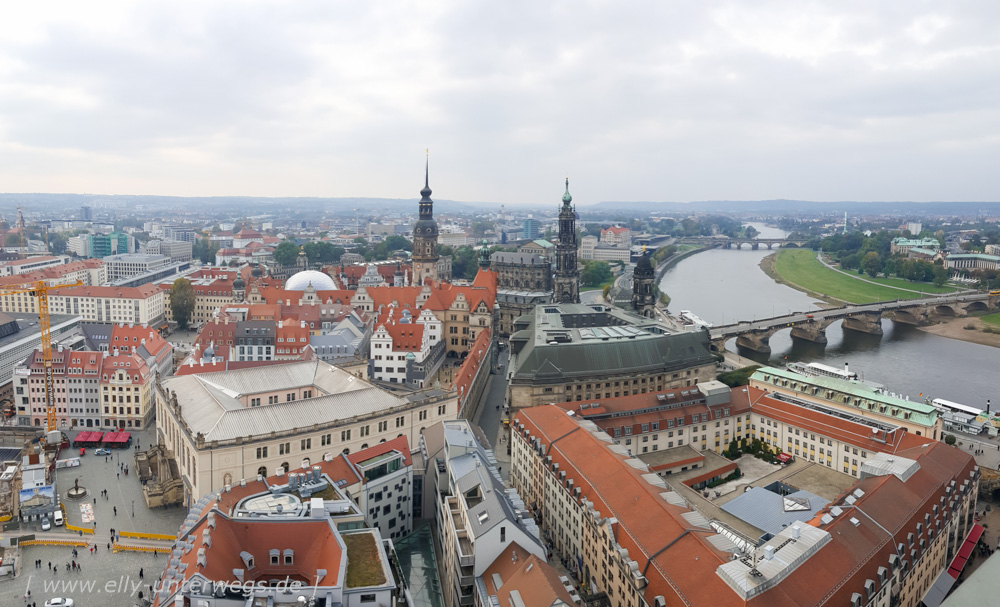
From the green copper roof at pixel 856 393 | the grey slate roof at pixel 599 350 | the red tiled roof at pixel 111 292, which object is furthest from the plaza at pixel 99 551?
the red tiled roof at pixel 111 292

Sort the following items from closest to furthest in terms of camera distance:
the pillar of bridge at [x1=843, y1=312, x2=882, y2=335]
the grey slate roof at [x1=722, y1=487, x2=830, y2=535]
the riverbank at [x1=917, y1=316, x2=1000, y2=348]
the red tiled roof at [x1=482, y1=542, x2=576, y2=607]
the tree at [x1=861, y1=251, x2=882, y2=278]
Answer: the red tiled roof at [x1=482, y1=542, x2=576, y2=607] → the grey slate roof at [x1=722, y1=487, x2=830, y2=535] → the riverbank at [x1=917, y1=316, x2=1000, y2=348] → the pillar of bridge at [x1=843, y1=312, x2=882, y2=335] → the tree at [x1=861, y1=251, x2=882, y2=278]

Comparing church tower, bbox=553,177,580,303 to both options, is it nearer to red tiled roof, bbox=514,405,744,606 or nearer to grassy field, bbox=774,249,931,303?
red tiled roof, bbox=514,405,744,606

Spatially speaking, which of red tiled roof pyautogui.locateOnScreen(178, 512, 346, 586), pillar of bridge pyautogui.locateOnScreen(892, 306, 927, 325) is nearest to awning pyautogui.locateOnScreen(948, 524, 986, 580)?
red tiled roof pyautogui.locateOnScreen(178, 512, 346, 586)

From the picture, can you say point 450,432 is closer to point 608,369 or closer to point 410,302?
point 608,369

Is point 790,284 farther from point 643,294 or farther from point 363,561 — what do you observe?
point 363,561

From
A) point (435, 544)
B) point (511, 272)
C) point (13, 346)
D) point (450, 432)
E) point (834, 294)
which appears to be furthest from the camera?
point (834, 294)

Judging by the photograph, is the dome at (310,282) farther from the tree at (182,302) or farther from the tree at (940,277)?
the tree at (940,277)

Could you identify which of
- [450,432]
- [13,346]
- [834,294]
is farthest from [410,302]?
[834,294]
